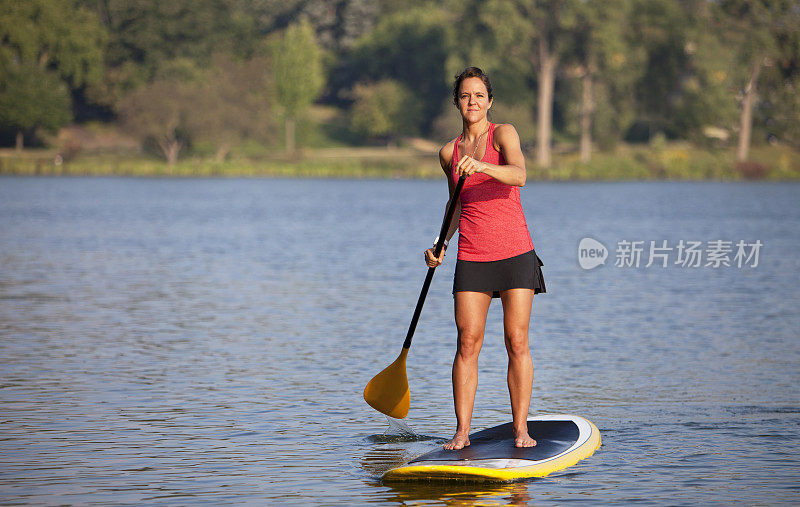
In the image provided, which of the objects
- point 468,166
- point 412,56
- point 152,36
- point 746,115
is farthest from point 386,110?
point 468,166

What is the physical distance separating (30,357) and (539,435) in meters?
6.54

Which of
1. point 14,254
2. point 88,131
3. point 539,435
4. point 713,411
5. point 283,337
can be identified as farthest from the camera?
point 88,131

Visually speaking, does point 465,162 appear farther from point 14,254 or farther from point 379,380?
point 14,254

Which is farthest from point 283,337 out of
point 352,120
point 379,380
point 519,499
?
point 352,120

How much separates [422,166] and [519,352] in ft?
260

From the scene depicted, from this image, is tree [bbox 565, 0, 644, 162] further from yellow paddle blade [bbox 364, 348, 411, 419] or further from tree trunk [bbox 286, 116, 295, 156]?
yellow paddle blade [bbox 364, 348, 411, 419]

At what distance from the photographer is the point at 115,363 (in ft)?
42.3

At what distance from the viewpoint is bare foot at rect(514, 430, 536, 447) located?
8453 mm

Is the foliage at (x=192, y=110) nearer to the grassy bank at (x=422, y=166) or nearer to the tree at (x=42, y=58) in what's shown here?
the grassy bank at (x=422, y=166)

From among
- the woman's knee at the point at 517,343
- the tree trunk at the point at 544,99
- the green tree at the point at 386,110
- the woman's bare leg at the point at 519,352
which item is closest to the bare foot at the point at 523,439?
the woman's bare leg at the point at 519,352

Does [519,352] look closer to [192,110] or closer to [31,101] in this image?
[192,110]

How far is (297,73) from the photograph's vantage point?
3706 inches

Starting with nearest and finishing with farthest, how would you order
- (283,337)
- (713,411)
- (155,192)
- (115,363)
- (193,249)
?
(713,411), (115,363), (283,337), (193,249), (155,192)

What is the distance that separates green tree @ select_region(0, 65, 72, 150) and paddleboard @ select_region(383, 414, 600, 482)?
84.2 m
